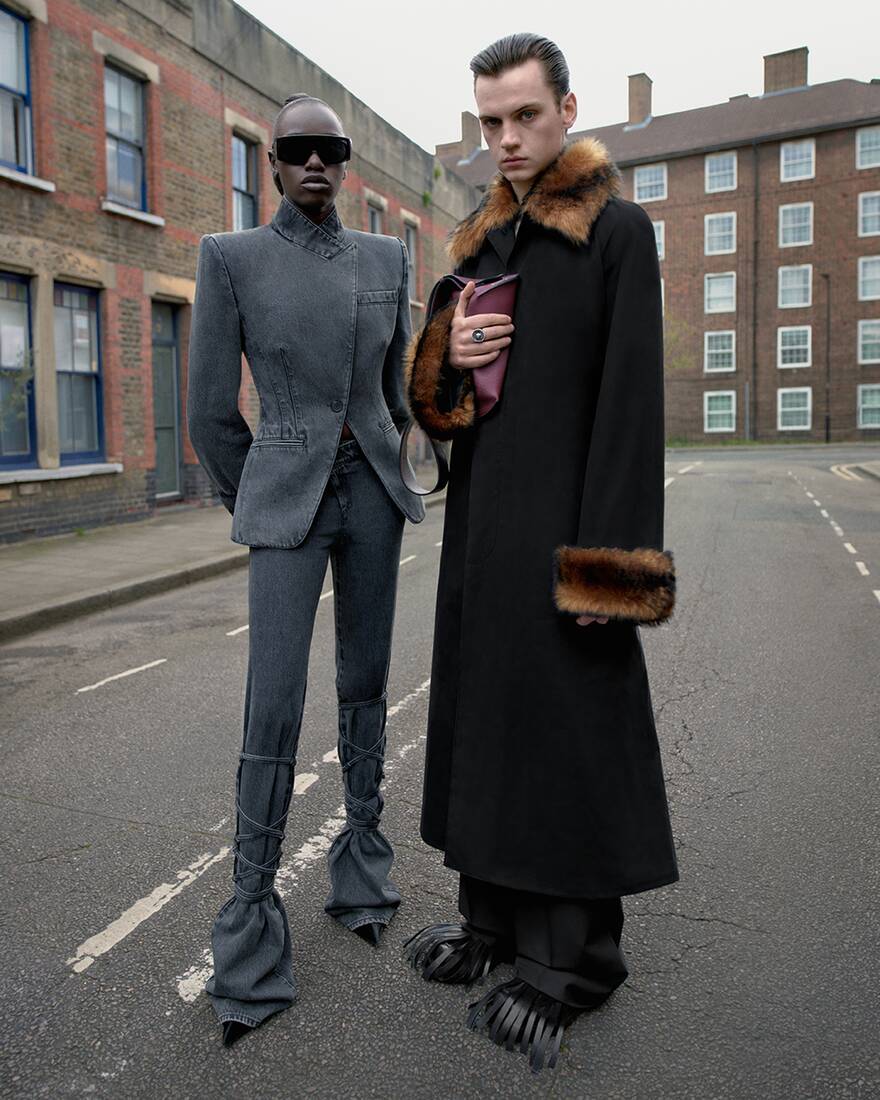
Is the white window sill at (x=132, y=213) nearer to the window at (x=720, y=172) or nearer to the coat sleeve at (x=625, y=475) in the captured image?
the coat sleeve at (x=625, y=475)

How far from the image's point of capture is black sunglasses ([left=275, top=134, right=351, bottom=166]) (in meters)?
2.60

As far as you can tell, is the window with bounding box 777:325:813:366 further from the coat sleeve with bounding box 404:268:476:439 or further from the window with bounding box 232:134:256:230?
the coat sleeve with bounding box 404:268:476:439

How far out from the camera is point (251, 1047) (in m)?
2.38

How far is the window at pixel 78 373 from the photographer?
12969 mm

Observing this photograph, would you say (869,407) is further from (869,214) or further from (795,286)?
(869,214)

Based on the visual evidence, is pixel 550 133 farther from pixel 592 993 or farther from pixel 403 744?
pixel 403 744

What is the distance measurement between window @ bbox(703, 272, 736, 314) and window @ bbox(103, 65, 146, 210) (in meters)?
37.9

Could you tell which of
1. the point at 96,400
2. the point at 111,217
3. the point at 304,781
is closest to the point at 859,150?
the point at 111,217

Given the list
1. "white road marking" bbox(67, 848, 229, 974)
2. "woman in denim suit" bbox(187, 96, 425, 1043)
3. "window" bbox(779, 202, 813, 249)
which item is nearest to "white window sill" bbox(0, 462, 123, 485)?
"white road marking" bbox(67, 848, 229, 974)

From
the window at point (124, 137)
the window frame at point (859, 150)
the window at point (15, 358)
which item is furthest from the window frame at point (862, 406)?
the window at point (15, 358)

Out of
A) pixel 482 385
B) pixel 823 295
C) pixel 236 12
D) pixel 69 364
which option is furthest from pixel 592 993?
pixel 823 295

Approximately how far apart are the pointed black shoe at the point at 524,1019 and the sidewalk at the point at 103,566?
19.7ft

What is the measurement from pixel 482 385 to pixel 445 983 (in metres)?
1.57

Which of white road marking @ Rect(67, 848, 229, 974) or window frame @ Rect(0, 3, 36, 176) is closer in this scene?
white road marking @ Rect(67, 848, 229, 974)
